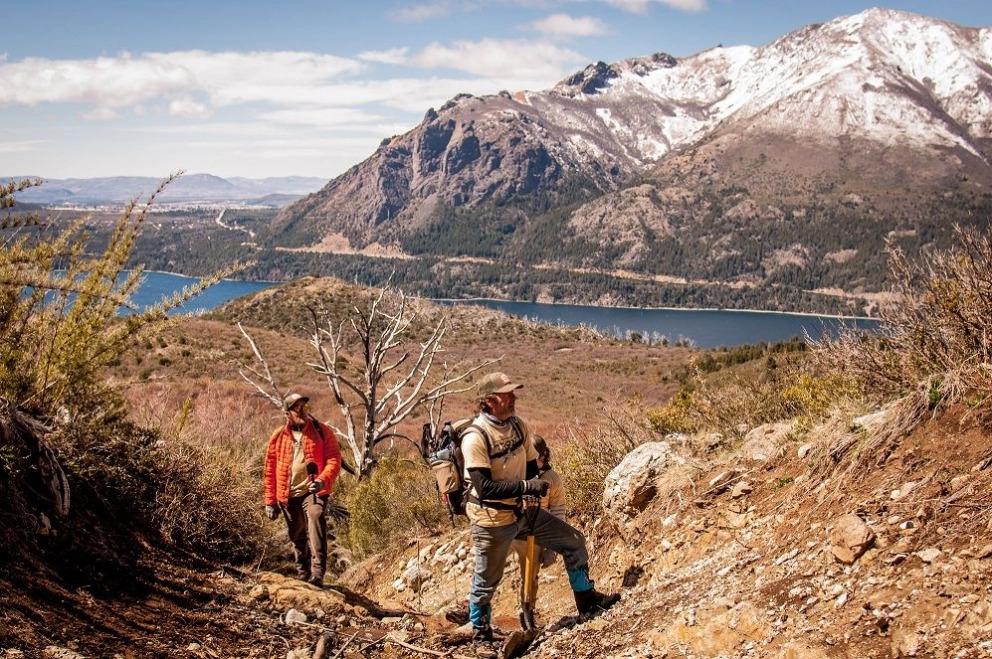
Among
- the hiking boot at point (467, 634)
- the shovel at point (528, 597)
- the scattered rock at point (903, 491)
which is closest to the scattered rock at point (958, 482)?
the scattered rock at point (903, 491)

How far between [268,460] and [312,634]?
1.67m

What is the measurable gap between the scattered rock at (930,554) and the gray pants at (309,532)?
4655 millimetres

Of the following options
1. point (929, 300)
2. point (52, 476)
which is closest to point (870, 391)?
point (929, 300)

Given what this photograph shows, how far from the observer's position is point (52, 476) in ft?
19.0

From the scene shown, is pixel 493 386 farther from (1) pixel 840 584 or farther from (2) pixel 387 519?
(2) pixel 387 519

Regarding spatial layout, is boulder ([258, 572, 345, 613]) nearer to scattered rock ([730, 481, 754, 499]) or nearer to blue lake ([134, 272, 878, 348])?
scattered rock ([730, 481, 754, 499])

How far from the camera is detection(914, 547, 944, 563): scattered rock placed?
3783 millimetres

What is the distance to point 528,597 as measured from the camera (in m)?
5.48

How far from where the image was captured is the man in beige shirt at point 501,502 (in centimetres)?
518

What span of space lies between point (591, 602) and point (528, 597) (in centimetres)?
45

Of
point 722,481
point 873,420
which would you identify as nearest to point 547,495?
point 722,481

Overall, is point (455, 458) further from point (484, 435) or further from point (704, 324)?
point (704, 324)

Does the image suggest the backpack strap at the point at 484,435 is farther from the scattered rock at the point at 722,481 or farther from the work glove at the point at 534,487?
the scattered rock at the point at 722,481

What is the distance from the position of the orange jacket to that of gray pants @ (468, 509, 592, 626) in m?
1.90
